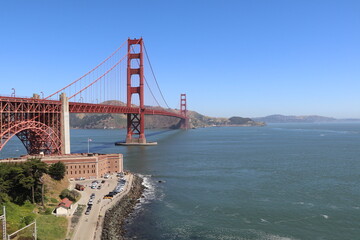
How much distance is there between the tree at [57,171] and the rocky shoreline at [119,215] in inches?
363

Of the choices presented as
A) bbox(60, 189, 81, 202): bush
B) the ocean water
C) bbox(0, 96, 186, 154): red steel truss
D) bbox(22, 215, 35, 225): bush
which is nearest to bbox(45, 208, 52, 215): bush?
bbox(22, 215, 35, 225): bush

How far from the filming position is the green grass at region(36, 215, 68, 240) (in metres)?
26.6

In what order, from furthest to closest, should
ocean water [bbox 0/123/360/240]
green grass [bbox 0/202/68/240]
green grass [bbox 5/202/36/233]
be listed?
ocean water [bbox 0/123/360/240], green grass [bbox 0/202/68/240], green grass [bbox 5/202/36/233]

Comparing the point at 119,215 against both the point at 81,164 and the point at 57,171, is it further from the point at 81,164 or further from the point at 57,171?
the point at 81,164

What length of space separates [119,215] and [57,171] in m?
12.7

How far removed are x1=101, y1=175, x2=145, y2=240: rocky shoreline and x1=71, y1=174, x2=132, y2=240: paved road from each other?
0.69 metres

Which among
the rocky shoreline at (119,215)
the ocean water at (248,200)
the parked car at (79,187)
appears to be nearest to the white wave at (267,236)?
the ocean water at (248,200)

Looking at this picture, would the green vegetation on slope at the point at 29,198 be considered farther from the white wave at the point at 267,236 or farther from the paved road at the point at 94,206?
the white wave at the point at 267,236

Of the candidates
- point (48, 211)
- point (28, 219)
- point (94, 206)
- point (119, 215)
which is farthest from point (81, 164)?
point (28, 219)

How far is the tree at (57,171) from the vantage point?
42.3 meters

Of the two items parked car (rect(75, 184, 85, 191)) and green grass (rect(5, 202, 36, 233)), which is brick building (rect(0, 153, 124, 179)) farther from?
green grass (rect(5, 202, 36, 233))

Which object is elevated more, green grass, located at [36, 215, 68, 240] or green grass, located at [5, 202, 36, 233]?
green grass, located at [5, 202, 36, 233]

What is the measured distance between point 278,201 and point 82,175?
2754 cm

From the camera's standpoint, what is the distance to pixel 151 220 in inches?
1344
